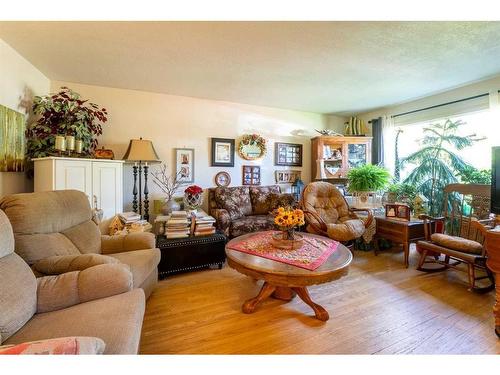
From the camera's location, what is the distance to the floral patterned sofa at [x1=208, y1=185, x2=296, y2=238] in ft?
9.91

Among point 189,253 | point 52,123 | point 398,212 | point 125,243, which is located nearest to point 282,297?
point 189,253

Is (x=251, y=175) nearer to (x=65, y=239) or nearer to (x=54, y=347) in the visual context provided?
(x=65, y=239)

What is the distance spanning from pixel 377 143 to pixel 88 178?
14.7 ft

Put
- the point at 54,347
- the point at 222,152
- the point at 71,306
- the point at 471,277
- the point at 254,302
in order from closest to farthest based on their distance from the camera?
the point at 54,347 → the point at 71,306 → the point at 254,302 → the point at 471,277 → the point at 222,152

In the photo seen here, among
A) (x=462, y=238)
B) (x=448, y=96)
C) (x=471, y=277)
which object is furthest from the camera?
(x=448, y=96)

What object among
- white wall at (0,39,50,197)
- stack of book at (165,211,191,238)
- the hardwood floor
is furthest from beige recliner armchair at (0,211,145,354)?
white wall at (0,39,50,197)

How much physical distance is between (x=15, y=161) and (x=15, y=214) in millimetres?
1322

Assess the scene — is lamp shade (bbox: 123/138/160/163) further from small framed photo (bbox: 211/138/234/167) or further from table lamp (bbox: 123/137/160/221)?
small framed photo (bbox: 211/138/234/167)

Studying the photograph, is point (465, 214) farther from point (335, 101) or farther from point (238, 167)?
point (238, 167)

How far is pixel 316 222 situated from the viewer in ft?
9.34

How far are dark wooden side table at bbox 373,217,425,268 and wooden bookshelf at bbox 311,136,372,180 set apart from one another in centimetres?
128

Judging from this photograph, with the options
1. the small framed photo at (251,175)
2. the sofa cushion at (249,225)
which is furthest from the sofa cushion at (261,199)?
the sofa cushion at (249,225)

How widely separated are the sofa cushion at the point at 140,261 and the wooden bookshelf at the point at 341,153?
326 cm
